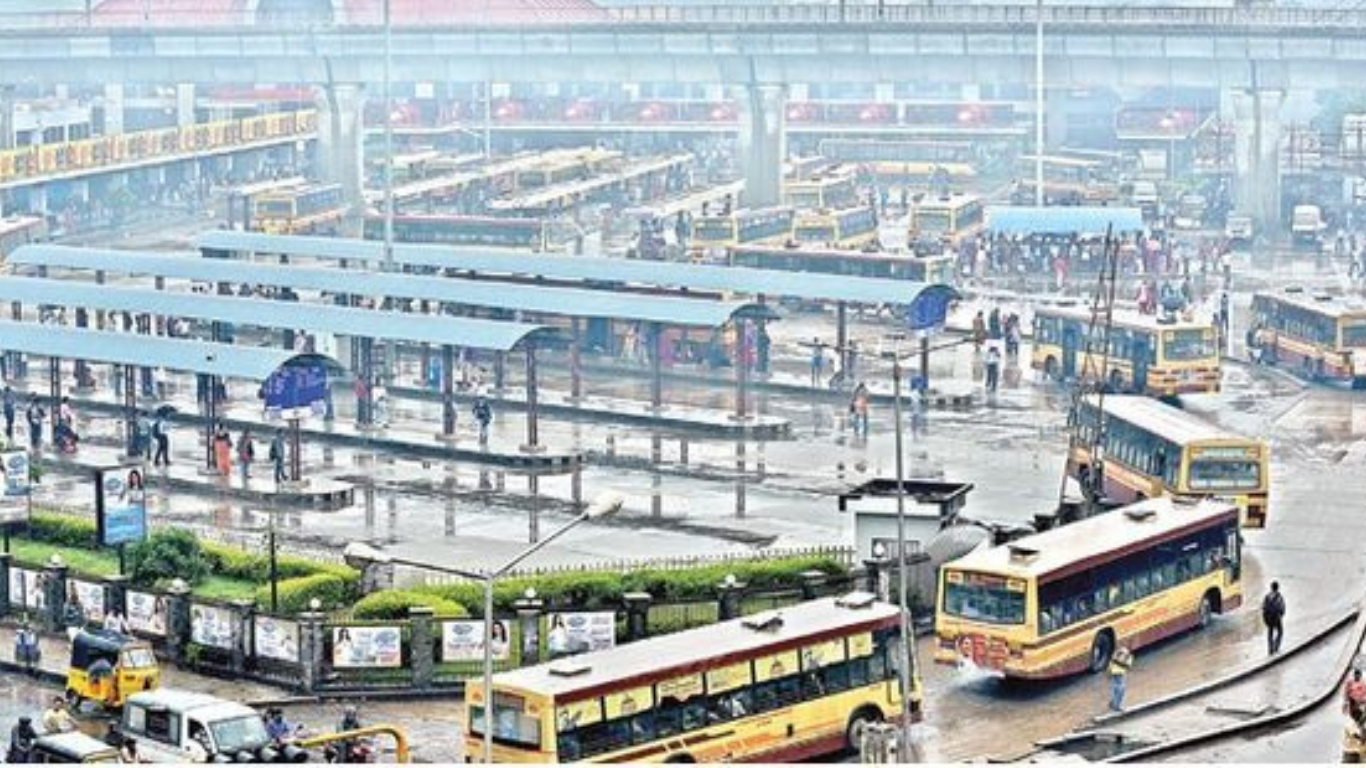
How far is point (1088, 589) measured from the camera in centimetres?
4797

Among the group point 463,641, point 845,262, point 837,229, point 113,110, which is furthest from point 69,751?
point 113,110

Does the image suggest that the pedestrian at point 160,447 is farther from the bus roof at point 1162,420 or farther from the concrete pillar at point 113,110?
the concrete pillar at point 113,110

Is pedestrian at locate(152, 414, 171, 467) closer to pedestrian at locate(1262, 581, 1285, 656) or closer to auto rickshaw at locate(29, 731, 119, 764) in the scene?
auto rickshaw at locate(29, 731, 119, 764)

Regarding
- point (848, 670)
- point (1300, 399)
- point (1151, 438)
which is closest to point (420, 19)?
point (1300, 399)

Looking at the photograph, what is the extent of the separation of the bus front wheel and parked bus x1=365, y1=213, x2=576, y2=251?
2405 inches

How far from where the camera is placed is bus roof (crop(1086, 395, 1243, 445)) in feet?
195

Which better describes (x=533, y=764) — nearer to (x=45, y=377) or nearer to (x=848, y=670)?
(x=848, y=670)

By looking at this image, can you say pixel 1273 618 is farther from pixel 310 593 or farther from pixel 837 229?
pixel 837 229

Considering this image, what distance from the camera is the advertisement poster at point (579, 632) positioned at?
156ft

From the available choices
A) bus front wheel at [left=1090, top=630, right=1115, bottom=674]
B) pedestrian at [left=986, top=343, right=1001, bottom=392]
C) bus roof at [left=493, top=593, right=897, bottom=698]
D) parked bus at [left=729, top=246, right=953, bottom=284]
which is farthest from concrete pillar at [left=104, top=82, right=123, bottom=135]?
bus roof at [left=493, top=593, right=897, bottom=698]

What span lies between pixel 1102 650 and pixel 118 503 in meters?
18.0

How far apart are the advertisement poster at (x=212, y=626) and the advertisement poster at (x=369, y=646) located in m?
2.22

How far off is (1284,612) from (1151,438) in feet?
29.2

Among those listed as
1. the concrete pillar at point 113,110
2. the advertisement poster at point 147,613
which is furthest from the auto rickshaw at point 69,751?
the concrete pillar at point 113,110
